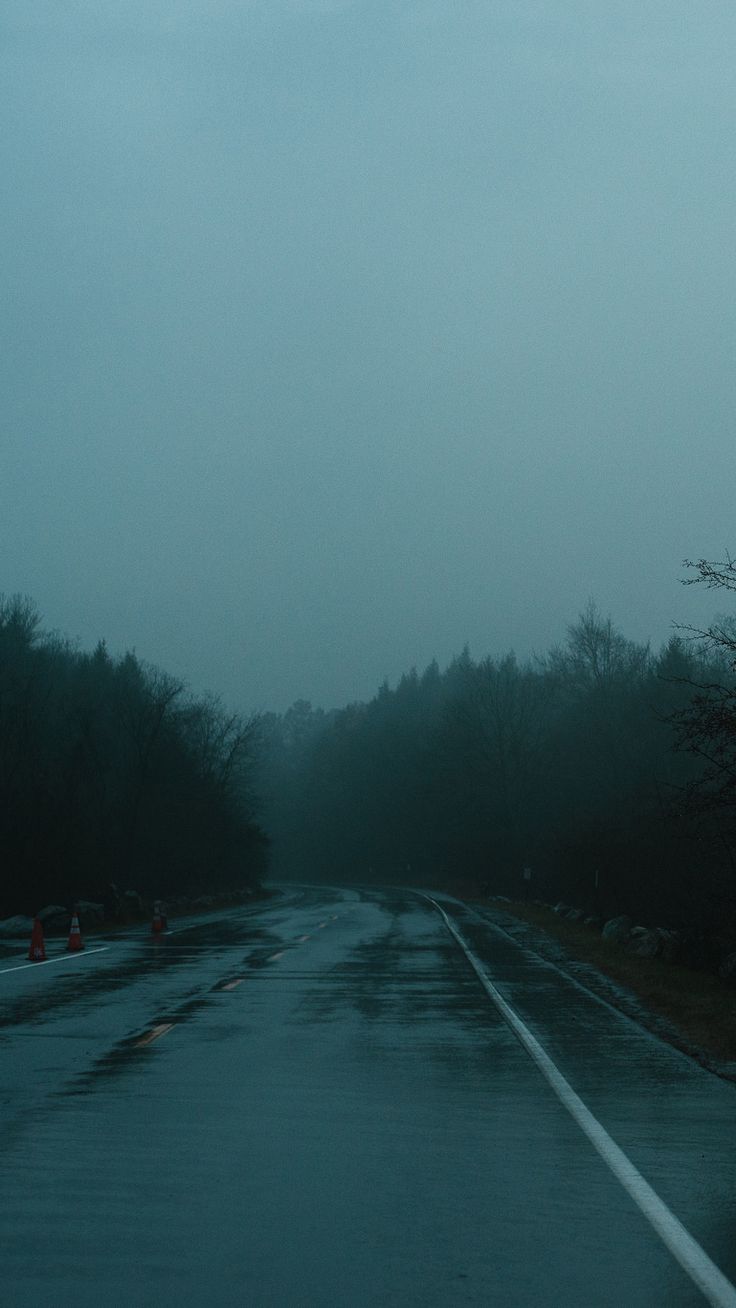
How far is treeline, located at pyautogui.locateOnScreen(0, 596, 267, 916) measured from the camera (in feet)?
135

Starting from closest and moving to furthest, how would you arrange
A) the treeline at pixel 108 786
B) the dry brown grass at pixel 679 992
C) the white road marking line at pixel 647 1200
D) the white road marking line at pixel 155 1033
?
the white road marking line at pixel 647 1200 < the white road marking line at pixel 155 1033 < the dry brown grass at pixel 679 992 < the treeline at pixel 108 786

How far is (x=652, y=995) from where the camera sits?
65.0ft

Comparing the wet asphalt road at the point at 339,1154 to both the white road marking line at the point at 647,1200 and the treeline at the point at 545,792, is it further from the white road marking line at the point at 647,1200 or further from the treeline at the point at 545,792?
the treeline at the point at 545,792

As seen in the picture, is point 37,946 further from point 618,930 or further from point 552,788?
point 552,788

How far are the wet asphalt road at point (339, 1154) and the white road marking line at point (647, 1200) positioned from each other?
7cm

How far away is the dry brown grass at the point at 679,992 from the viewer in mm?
15391

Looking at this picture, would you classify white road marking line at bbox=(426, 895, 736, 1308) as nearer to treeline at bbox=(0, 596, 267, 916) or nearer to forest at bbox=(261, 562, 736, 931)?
forest at bbox=(261, 562, 736, 931)

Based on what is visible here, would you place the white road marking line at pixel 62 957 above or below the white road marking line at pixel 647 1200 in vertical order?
above

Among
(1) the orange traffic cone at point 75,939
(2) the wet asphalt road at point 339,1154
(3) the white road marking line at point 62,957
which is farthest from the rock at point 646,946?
(1) the orange traffic cone at point 75,939

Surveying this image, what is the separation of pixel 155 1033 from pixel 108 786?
51853mm

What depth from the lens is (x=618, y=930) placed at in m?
33.0

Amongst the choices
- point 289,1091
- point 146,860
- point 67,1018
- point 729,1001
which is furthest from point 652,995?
point 146,860

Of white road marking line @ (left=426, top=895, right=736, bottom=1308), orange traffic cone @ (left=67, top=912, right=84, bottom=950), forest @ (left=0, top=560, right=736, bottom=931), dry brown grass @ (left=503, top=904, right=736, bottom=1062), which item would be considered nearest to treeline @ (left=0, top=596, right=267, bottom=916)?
forest @ (left=0, top=560, right=736, bottom=931)

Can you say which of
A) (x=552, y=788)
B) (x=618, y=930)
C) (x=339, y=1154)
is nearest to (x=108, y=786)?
(x=552, y=788)
